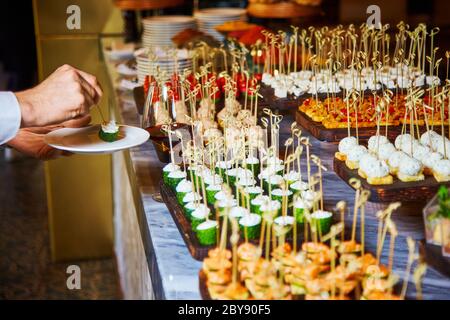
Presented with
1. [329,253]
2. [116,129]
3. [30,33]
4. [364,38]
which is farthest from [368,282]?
→ [30,33]

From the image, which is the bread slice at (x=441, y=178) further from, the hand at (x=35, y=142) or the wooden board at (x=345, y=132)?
the hand at (x=35, y=142)

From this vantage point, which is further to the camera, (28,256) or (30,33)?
(30,33)

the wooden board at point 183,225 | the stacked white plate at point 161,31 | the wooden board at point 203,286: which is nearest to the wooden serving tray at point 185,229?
the wooden board at point 183,225

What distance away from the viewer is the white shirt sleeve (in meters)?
1.97

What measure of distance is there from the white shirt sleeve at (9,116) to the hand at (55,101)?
18 millimetres

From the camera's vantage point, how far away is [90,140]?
2.16 metres

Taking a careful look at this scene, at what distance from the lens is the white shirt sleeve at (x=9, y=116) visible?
6.46 ft

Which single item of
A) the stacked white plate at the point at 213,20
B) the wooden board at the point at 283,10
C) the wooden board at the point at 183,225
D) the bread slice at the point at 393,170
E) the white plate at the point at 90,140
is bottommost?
the wooden board at the point at 183,225

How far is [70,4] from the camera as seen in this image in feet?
13.8

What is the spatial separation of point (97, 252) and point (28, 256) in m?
0.44

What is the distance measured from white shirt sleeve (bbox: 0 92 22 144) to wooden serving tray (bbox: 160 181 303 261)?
473mm
